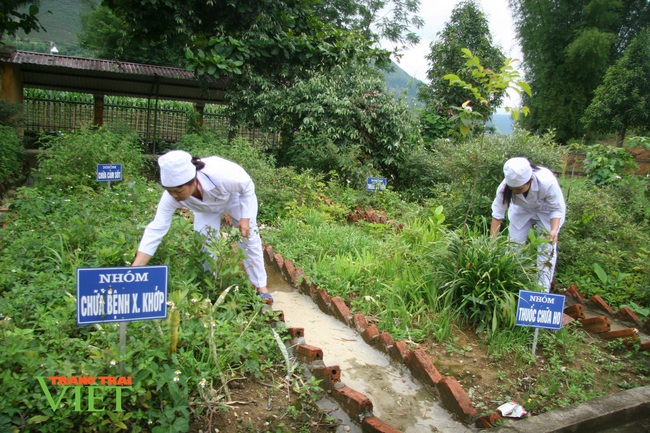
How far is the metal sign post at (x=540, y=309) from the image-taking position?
356cm

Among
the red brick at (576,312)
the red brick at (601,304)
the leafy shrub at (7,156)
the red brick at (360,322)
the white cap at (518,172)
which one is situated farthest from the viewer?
the leafy shrub at (7,156)

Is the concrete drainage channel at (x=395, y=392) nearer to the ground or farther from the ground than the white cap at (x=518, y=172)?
nearer to the ground

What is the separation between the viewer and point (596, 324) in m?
4.45

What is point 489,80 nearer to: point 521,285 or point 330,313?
point 521,285

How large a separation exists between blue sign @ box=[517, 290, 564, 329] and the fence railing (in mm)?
9608

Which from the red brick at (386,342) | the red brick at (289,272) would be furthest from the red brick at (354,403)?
the red brick at (289,272)

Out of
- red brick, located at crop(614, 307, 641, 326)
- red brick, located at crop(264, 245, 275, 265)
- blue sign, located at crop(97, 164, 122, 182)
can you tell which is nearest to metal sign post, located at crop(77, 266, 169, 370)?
red brick, located at crop(264, 245, 275, 265)

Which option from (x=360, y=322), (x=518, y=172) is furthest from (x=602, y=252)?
(x=360, y=322)

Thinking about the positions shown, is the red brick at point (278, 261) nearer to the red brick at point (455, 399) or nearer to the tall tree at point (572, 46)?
the red brick at point (455, 399)

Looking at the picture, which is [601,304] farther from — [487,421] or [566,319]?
[487,421]

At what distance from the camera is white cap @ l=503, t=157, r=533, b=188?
433 centimetres

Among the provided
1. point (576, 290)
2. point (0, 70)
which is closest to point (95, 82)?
point (0, 70)

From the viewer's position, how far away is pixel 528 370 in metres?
3.64

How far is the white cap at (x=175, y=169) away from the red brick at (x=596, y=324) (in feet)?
12.9
